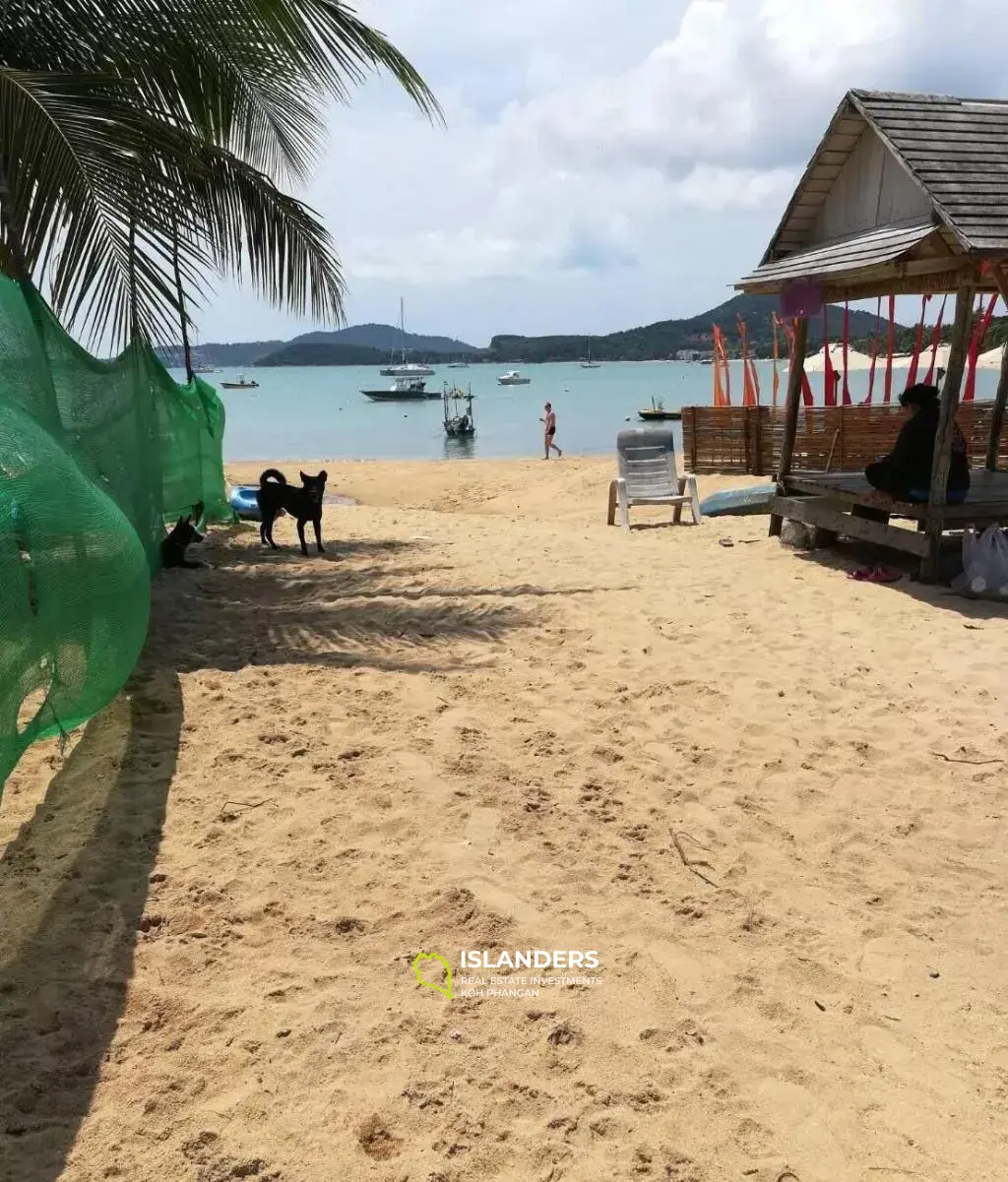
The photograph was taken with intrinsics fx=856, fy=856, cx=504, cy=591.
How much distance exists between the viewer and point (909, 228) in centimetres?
632

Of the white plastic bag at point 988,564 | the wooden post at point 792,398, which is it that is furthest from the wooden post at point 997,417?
the white plastic bag at point 988,564

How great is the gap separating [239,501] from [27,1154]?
30.3 feet

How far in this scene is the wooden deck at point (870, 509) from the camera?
21.5ft

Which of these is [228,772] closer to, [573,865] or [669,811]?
[573,865]

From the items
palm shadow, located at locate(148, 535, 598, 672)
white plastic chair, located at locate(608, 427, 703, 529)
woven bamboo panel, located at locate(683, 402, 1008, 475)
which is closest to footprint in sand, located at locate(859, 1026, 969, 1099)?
palm shadow, located at locate(148, 535, 598, 672)

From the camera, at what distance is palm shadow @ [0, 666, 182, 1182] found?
194cm

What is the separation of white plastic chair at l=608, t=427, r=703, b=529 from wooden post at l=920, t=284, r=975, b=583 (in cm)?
352

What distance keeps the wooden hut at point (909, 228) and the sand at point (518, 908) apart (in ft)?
6.49

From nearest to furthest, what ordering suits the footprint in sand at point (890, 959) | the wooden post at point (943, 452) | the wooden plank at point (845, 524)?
the footprint in sand at point (890, 959)
the wooden post at point (943, 452)
the wooden plank at point (845, 524)

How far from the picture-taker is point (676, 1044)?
2.22 metres

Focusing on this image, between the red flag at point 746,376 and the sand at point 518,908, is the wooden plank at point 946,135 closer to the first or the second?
the sand at point 518,908

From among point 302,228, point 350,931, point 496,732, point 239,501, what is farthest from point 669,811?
point 239,501

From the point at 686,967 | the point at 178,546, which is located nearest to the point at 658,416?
the point at 178,546

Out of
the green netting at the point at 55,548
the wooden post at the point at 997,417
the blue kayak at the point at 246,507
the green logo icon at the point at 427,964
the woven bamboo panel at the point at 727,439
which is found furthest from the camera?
the woven bamboo panel at the point at 727,439
